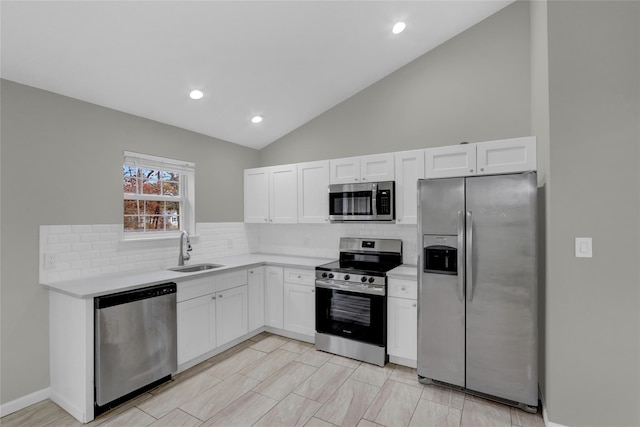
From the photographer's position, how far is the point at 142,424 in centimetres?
228

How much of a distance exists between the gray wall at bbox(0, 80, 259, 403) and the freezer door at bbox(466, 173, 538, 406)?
11.2 ft

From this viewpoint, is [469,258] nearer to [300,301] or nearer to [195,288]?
[300,301]

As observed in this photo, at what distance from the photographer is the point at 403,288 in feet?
9.94

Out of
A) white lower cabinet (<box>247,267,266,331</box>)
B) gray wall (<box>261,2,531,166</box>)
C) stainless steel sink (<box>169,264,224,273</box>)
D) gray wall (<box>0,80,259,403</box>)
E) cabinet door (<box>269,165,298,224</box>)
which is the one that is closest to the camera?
gray wall (<box>0,80,259,403</box>)

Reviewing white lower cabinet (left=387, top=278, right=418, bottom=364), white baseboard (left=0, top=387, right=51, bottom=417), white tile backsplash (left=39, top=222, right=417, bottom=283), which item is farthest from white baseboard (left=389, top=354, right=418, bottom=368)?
white baseboard (left=0, top=387, right=51, bottom=417)

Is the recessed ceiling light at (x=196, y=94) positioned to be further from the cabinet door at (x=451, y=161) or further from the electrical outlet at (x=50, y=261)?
the cabinet door at (x=451, y=161)

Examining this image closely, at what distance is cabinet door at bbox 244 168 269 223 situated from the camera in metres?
4.39

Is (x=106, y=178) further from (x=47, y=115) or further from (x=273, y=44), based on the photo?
(x=273, y=44)

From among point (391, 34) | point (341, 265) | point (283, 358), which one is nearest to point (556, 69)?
point (391, 34)

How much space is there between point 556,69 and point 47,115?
4.03 metres

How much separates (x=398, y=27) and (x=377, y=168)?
1.38 meters

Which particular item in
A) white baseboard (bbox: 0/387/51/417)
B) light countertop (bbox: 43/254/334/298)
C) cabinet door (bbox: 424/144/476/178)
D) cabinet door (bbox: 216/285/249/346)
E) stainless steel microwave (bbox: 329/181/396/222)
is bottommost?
white baseboard (bbox: 0/387/51/417)

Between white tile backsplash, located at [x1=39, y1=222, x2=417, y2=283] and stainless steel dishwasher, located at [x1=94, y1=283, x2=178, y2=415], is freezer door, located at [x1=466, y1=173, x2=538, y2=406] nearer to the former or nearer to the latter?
white tile backsplash, located at [x1=39, y1=222, x2=417, y2=283]

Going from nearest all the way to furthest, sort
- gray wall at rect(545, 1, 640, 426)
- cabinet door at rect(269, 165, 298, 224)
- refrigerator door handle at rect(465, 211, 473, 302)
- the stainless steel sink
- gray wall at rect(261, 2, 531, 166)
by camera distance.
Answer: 1. gray wall at rect(545, 1, 640, 426)
2. refrigerator door handle at rect(465, 211, 473, 302)
3. gray wall at rect(261, 2, 531, 166)
4. the stainless steel sink
5. cabinet door at rect(269, 165, 298, 224)
